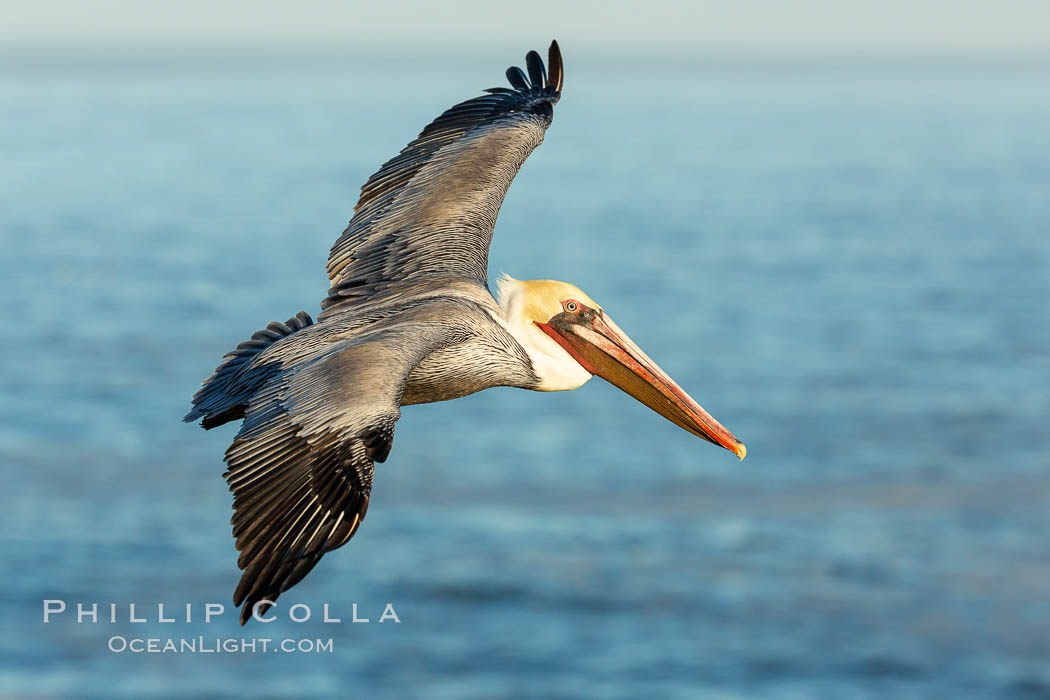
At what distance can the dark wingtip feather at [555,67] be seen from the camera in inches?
552

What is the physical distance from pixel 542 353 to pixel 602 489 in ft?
237

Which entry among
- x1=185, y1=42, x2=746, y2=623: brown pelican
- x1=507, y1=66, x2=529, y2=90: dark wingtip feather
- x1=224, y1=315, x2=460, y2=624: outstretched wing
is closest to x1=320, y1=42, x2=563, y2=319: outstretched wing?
x1=185, y1=42, x2=746, y2=623: brown pelican

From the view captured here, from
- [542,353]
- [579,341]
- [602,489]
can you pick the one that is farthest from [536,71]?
[602,489]

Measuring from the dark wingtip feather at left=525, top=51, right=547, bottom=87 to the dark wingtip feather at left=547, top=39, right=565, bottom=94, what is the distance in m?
0.07

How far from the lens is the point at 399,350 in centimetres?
949

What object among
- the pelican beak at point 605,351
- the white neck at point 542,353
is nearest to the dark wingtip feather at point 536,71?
the white neck at point 542,353

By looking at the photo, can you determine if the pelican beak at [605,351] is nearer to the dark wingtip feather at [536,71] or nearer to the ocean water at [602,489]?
the dark wingtip feather at [536,71]

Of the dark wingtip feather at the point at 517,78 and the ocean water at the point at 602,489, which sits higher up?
the ocean water at the point at 602,489

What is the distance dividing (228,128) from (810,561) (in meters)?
140

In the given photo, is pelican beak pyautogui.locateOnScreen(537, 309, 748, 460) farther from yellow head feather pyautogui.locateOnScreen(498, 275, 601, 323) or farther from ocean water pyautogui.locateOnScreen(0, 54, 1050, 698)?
ocean water pyautogui.locateOnScreen(0, 54, 1050, 698)

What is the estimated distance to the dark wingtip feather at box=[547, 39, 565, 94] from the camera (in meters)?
14.0

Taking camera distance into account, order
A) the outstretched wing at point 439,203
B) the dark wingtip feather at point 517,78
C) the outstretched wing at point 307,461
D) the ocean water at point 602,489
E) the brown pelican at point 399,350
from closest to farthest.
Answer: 1. the outstretched wing at point 307,461
2. the brown pelican at point 399,350
3. the outstretched wing at point 439,203
4. the dark wingtip feather at point 517,78
5. the ocean water at point 602,489

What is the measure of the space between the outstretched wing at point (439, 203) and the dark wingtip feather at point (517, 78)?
1.03 ft

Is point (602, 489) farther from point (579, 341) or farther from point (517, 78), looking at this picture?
point (579, 341)
